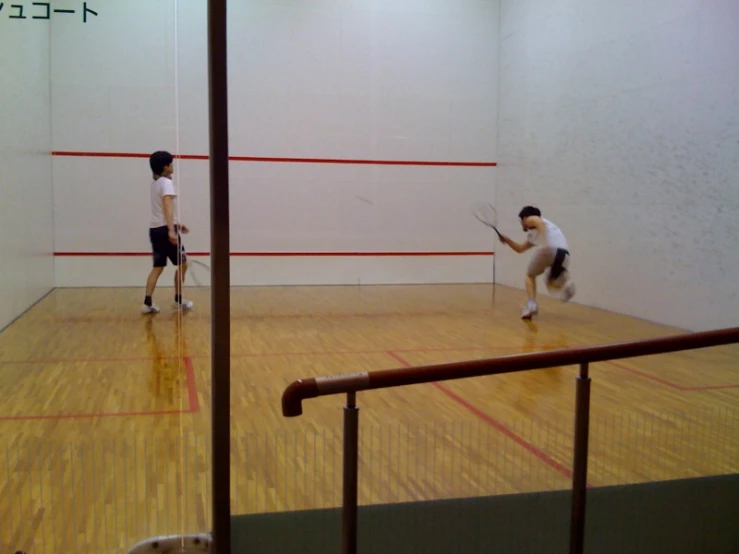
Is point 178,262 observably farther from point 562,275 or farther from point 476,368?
point 476,368

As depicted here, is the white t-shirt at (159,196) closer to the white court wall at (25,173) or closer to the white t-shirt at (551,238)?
the white court wall at (25,173)

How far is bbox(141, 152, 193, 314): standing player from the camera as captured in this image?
3.86 metres

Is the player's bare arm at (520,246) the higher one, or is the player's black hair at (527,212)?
the player's black hair at (527,212)

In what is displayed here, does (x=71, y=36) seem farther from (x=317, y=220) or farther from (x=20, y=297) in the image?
(x=317, y=220)

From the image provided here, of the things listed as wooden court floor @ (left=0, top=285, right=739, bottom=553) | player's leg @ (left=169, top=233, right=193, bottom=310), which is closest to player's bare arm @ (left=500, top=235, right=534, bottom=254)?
wooden court floor @ (left=0, top=285, right=739, bottom=553)

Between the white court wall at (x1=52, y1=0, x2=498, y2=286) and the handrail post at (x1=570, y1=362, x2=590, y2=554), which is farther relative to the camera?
the white court wall at (x1=52, y1=0, x2=498, y2=286)

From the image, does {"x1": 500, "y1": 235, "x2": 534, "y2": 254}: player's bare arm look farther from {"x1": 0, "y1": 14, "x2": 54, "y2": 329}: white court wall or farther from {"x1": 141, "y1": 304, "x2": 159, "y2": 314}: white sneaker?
{"x1": 0, "y1": 14, "x2": 54, "y2": 329}: white court wall

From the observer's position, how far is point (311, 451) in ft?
6.89

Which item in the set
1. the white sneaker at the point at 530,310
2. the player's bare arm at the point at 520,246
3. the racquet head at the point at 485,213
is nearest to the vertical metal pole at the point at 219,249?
the white sneaker at the point at 530,310

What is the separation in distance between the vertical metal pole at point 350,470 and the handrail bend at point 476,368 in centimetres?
5

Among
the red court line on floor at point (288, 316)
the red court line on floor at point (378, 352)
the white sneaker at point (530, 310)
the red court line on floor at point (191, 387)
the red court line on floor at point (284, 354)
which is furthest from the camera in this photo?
the white sneaker at point (530, 310)

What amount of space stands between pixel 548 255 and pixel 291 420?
2836 mm

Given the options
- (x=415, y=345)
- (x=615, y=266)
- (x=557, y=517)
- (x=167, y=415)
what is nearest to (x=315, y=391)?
(x=557, y=517)

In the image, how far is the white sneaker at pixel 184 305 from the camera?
168 inches
